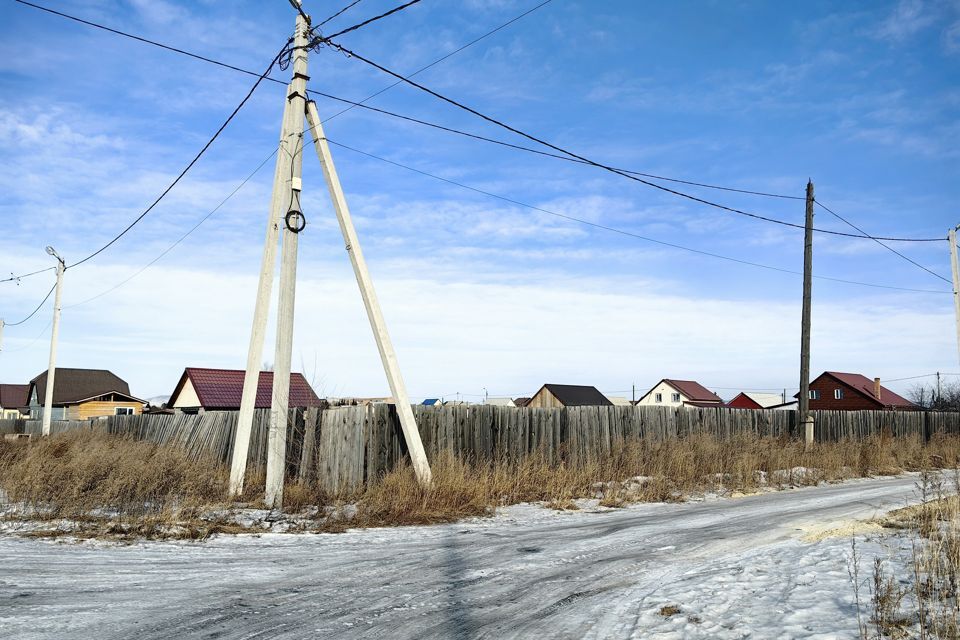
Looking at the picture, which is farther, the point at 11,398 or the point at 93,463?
the point at 11,398

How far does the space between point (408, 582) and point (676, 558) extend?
2.98m

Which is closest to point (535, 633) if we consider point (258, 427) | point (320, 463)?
point (320, 463)

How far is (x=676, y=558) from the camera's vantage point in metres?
7.23

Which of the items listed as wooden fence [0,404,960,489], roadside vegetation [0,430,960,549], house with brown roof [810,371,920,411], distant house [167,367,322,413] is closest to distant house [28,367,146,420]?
distant house [167,367,322,413]

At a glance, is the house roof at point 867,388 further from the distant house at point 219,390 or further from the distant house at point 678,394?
the distant house at point 219,390

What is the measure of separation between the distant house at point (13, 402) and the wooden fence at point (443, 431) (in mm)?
65661

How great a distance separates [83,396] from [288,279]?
60.0m

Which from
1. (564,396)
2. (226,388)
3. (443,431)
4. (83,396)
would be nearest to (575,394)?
(564,396)

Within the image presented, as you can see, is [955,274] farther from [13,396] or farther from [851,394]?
[13,396]

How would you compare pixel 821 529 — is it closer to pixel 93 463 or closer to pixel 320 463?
pixel 320 463

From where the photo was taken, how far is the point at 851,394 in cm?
5953

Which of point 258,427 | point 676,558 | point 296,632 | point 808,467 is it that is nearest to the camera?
point 296,632

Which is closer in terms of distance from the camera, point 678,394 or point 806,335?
point 806,335

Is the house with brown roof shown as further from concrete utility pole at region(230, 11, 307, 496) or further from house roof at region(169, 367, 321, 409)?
concrete utility pole at region(230, 11, 307, 496)
